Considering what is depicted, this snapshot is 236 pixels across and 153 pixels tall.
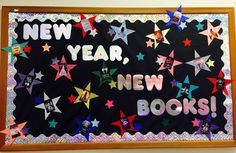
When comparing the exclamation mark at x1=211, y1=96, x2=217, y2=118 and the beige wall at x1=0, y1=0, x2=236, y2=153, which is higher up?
the beige wall at x1=0, y1=0, x2=236, y2=153

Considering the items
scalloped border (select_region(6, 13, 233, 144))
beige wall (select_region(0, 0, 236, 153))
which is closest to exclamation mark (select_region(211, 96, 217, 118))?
scalloped border (select_region(6, 13, 233, 144))

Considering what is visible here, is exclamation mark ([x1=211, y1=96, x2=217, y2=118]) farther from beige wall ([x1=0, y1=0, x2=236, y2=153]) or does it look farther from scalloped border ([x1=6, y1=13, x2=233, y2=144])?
beige wall ([x1=0, y1=0, x2=236, y2=153])

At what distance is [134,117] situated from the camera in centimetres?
148

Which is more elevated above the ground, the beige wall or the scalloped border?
the beige wall
